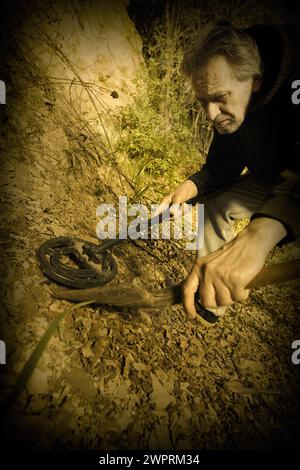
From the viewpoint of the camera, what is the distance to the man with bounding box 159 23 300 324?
133cm

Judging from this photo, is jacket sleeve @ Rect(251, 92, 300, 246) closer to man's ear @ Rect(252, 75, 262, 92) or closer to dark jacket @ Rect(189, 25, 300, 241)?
dark jacket @ Rect(189, 25, 300, 241)

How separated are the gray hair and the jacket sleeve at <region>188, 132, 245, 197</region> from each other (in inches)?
31.1

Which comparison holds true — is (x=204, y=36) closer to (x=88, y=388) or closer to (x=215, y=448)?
(x=88, y=388)

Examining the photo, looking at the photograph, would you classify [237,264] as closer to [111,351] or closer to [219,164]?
[111,351]

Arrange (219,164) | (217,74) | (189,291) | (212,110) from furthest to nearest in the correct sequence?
(219,164), (212,110), (217,74), (189,291)

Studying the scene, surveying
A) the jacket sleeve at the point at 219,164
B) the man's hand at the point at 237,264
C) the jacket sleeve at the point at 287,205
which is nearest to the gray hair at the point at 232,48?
the jacket sleeve at the point at 219,164

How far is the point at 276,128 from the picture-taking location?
1996 mm

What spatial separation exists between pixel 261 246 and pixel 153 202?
136 inches

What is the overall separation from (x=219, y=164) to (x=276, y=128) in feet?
2.65

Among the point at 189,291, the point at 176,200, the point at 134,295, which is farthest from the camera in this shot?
the point at 176,200

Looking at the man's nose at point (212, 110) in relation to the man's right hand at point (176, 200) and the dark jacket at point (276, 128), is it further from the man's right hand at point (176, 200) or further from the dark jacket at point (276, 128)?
the man's right hand at point (176, 200)

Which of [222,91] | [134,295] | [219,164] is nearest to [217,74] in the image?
[222,91]

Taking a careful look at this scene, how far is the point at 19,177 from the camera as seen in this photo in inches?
108

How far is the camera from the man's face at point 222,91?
1.96 m
